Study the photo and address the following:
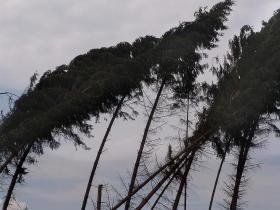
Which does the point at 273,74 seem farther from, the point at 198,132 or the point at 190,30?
the point at 190,30

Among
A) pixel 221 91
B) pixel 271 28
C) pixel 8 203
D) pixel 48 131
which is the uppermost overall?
pixel 271 28

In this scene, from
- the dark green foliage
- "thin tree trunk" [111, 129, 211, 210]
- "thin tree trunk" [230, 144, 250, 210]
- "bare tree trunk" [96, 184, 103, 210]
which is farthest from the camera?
"thin tree trunk" [230, 144, 250, 210]

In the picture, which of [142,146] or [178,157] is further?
[142,146]

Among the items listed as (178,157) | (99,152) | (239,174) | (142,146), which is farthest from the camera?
(239,174)

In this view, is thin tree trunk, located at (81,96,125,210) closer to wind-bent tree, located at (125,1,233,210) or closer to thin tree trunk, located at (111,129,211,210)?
wind-bent tree, located at (125,1,233,210)

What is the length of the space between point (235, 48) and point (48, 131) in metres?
9.60

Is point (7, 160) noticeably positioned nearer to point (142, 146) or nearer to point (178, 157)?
point (142, 146)

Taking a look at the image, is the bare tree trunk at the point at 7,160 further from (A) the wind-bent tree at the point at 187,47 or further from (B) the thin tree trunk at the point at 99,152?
(A) the wind-bent tree at the point at 187,47

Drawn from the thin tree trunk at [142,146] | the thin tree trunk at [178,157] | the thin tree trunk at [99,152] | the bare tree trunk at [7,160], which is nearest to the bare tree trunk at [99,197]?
the thin tree trunk at [178,157]

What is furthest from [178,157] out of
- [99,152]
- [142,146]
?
[99,152]

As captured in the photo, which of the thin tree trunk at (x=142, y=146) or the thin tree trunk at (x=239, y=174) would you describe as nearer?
the thin tree trunk at (x=142, y=146)

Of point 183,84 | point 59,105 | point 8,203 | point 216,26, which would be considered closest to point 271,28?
point 216,26

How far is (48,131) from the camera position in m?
23.6

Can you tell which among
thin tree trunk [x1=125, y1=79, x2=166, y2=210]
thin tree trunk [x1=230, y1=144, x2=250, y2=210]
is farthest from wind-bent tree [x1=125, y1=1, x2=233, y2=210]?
thin tree trunk [x1=230, y1=144, x2=250, y2=210]
